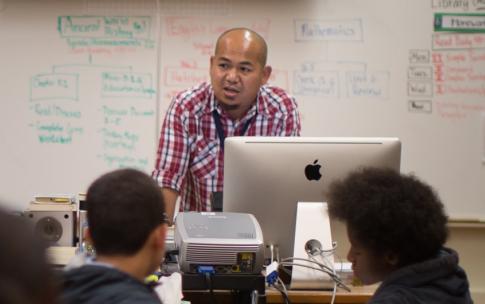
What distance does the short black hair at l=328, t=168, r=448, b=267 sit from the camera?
1.53 m

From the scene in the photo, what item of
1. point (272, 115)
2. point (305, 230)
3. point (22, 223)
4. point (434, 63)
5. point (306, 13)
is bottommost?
point (305, 230)

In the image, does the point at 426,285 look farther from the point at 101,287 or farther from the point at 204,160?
the point at 204,160

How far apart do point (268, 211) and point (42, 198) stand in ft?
3.15

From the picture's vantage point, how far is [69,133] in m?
3.99

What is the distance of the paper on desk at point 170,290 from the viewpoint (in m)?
1.78

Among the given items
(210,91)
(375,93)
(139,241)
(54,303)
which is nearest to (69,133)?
(210,91)

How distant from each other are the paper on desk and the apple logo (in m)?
0.55

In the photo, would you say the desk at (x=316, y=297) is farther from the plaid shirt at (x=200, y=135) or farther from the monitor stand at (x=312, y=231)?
the plaid shirt at (x=200, y=135)

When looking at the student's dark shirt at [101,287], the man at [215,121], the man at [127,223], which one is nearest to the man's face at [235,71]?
the man at [215,121]

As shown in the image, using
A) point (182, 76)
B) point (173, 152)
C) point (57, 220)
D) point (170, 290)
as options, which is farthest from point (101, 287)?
point (182, 76)

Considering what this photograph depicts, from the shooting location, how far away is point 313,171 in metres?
2.18

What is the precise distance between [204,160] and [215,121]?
0.60 feet

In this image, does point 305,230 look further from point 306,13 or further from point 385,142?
point 306,13

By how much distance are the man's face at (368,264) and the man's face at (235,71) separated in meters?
1.45
